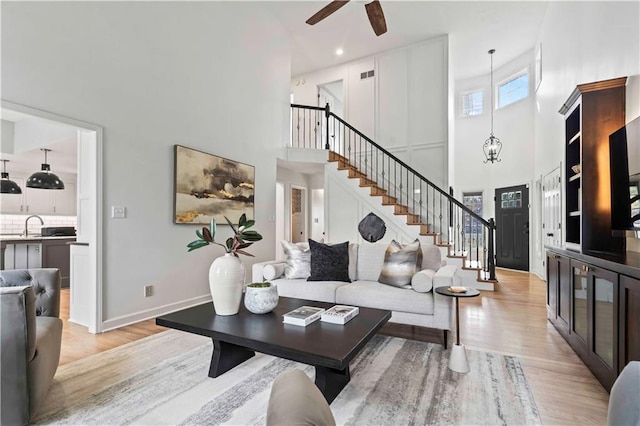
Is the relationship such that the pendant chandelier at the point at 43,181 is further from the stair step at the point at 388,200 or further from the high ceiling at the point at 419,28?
the stair step at the point at 388,200

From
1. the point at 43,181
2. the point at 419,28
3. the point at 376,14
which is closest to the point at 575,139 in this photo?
the point at 376,14

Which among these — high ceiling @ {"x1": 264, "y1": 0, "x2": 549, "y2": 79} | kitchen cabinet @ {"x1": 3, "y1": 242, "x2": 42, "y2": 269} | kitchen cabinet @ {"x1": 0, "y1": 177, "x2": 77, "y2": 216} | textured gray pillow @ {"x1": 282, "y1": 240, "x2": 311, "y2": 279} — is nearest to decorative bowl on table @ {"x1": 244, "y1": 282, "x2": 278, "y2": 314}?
textured gray pillow @ {"x1": 282, "y1": 240, "x2": 311, "y2": 279}

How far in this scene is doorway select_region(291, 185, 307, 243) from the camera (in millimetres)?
8688

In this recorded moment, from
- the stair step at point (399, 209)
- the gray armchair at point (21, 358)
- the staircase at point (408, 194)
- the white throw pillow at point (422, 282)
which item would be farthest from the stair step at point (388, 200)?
the gray armchair at point (21, 358)

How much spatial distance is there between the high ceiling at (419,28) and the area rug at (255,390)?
553cm

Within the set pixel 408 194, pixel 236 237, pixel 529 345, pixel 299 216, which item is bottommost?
pixel 529 345

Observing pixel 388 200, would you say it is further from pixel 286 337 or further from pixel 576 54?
pixel 286 337

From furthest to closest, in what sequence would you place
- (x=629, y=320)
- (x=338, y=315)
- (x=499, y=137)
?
(x=499, y=137)
(x=338, y=315)
(x=629, y=320)

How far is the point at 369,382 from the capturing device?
6.99ft

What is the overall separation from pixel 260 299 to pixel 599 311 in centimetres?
232

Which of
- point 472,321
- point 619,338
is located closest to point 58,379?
point 619,338

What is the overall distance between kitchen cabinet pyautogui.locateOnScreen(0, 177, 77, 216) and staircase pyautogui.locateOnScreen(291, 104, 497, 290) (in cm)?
561

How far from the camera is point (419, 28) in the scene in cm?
630

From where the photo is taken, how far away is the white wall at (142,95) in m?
2.77
